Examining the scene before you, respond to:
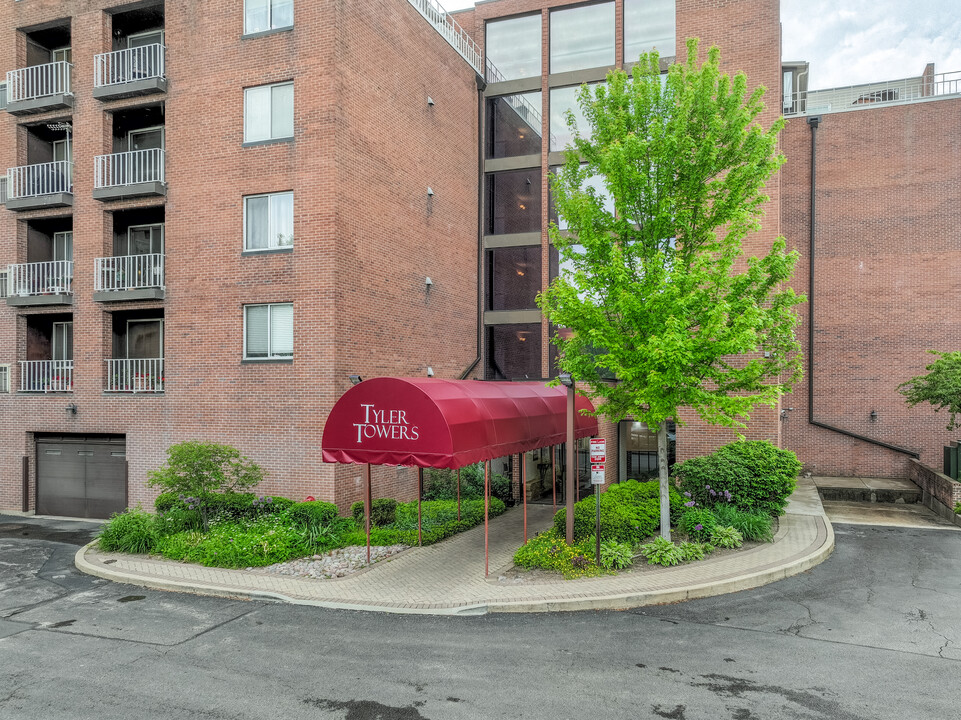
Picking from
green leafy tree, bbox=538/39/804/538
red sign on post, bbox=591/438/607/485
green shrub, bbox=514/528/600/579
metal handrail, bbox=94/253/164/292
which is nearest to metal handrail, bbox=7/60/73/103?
metal handrail, bbox=94/253/164/292

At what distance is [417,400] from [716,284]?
244 inches

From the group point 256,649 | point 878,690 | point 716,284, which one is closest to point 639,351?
point 716,284

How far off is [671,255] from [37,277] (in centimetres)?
1953

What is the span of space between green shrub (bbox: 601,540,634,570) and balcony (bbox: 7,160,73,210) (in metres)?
19.4

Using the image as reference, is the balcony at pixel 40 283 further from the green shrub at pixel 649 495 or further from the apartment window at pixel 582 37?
the apartment window at pixel 582 37

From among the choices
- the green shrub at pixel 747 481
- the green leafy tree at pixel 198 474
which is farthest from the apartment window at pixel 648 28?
the green leafy tree at pixel 198 474

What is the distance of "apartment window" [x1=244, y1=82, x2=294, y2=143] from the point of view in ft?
58.4

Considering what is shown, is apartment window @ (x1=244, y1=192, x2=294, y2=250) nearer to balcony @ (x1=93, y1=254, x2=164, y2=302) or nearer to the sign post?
balcony @ (x1=93, y1=254, x2=164, y2=302)

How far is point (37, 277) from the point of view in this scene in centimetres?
2139

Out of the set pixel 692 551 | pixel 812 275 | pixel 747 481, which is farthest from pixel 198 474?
pixel 812 275

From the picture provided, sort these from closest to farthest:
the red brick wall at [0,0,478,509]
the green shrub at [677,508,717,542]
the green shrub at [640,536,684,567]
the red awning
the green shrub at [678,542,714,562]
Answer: the red awning, the green shrub at [640,536,684,567], the green shrub at [678,542,714,562], the green shrub at [677,508,717,542], the red brick wall at [0,0,478,509]

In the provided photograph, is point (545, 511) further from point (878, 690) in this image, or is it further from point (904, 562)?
point (878, 690)

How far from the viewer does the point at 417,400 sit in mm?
12531

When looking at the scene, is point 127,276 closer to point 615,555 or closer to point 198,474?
point 198,474
